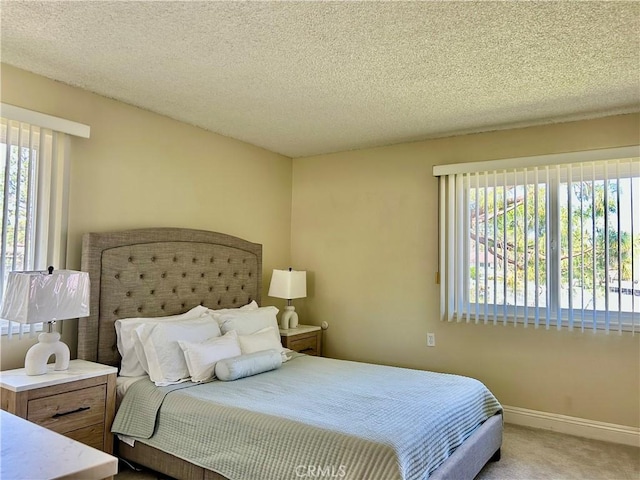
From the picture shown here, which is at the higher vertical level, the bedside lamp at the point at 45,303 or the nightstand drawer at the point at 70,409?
the bedside lamp at the point at 45,303

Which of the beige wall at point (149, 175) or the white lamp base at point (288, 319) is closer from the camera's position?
the beige wall at point (149, 175)

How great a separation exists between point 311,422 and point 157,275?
1745 millimetres

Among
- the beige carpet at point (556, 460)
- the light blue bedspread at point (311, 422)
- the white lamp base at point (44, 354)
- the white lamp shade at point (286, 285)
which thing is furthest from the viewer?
the white lamp shade at point (286, 285)

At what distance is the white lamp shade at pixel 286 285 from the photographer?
4.16 m

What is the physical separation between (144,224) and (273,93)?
1.37m

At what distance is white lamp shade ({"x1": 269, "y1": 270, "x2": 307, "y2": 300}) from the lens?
164 inches

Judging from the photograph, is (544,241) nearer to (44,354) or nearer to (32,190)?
(44,354)

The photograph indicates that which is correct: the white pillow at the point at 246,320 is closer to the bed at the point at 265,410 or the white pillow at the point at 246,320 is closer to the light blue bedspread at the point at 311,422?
the bed at the point at 265,410

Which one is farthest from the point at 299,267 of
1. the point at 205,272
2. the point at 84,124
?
the point at 84,124

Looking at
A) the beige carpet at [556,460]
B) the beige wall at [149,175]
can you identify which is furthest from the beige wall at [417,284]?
the beige wall at [149,175]

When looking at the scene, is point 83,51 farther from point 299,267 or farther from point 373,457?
point 299,267

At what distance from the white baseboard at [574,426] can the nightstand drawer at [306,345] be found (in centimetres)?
175

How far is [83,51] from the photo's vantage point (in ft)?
8.01

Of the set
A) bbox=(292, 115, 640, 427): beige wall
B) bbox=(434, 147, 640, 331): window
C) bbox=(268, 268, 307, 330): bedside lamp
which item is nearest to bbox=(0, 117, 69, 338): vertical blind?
bbox=(268, 268, 307, 330): bedside lamp
